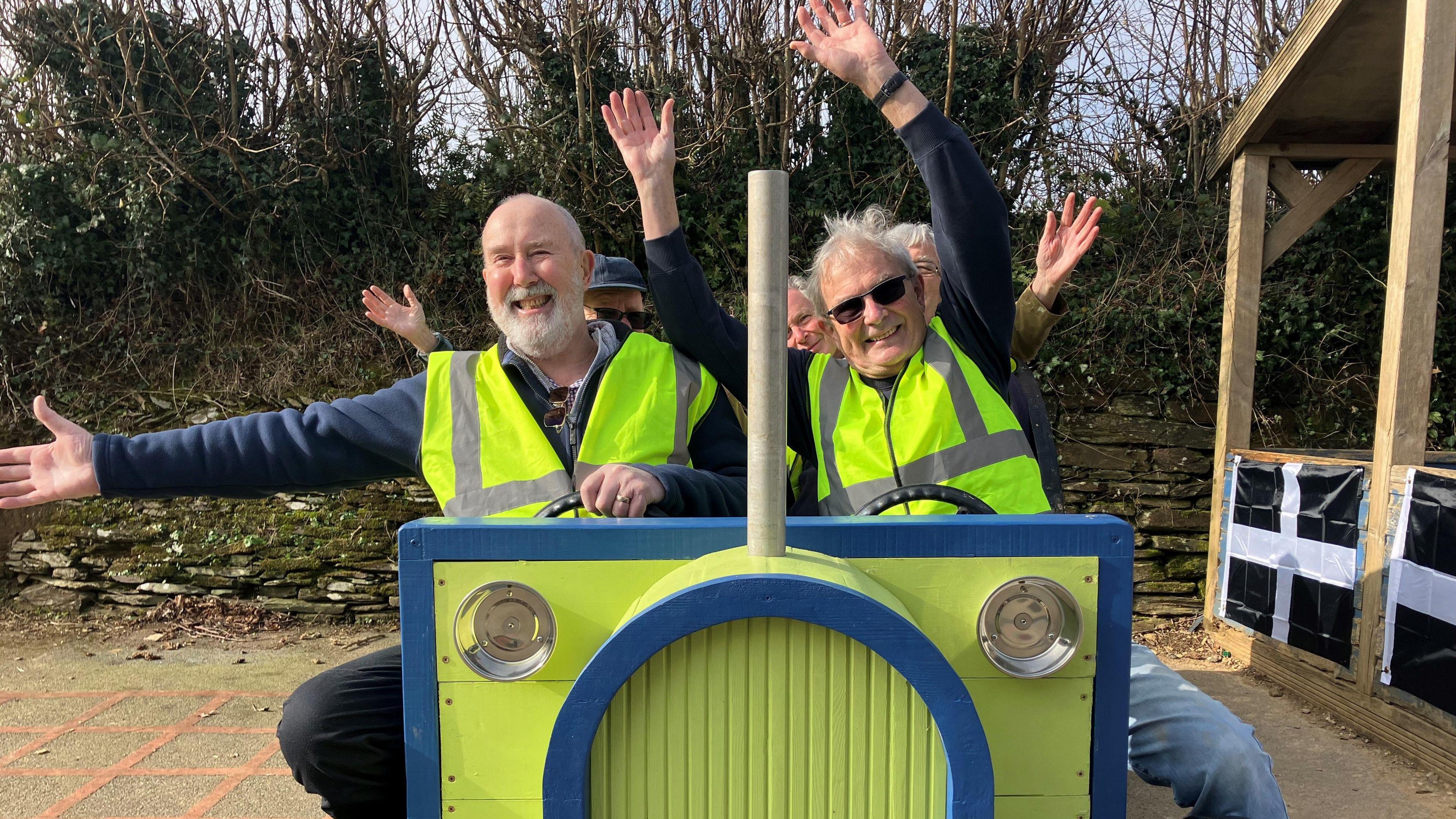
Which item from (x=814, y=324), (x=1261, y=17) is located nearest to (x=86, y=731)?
(x=814, y=324)

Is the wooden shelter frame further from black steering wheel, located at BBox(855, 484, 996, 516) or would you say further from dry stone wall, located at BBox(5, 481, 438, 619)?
dry stone wall, located at BBox(5, 481, 438, 619)

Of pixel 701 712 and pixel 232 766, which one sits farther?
pixel 232 766

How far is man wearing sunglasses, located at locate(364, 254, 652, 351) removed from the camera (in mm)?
3699

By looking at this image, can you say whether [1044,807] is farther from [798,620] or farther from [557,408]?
[557,408]

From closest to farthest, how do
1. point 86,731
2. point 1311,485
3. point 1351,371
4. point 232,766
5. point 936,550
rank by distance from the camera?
point 936,550
point 232,766
point 86,731
point 1311,485
point 1351,371

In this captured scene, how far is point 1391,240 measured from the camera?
404cm

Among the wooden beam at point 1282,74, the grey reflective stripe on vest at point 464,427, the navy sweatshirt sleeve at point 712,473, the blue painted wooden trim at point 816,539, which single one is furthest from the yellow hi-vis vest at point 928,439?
the wooden beam at point 1282,74

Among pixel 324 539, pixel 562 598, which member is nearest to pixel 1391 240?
pixel 562 598

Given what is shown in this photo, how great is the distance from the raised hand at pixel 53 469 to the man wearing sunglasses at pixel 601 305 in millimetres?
1720

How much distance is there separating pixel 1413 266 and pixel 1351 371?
2.77 meters

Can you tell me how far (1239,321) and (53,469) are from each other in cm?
531

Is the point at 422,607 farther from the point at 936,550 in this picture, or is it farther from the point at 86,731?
the point at 86,731

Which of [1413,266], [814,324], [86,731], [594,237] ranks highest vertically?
[594,237]

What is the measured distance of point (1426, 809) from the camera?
3025 millimetres
